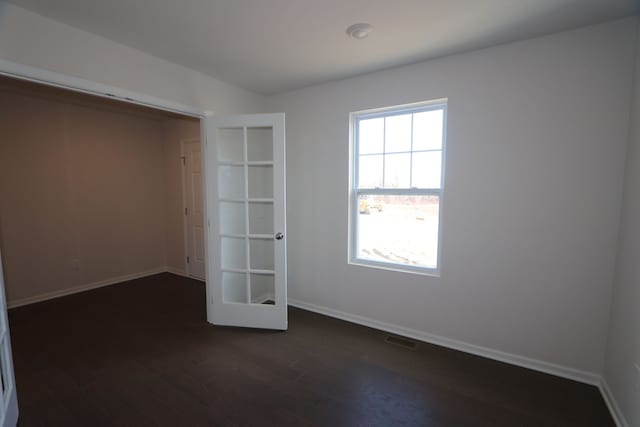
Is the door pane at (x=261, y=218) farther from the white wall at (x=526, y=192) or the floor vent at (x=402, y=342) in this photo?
the floor vent at (x=402, y=342)

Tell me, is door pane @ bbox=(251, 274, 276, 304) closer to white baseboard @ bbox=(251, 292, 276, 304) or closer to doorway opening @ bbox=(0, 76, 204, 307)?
white baseboard @ bbox=(251, 292, 276, 304)

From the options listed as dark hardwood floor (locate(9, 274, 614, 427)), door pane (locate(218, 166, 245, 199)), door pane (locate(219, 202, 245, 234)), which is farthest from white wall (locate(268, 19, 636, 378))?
door pane (locate(219, 202, 245, 234))

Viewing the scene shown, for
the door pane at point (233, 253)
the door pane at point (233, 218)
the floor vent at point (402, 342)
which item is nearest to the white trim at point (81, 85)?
the door pane at point (233, 218)

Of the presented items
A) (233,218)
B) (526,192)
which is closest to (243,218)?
(233,218)

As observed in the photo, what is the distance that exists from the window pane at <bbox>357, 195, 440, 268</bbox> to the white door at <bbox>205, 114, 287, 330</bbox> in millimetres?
909

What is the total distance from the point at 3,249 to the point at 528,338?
5616 millimetres

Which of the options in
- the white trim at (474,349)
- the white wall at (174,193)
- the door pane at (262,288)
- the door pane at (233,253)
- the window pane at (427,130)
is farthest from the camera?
the white wall at (174,193)

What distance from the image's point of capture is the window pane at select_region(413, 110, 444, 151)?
2.61m

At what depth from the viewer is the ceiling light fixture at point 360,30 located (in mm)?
1995

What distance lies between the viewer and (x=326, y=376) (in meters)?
2.21

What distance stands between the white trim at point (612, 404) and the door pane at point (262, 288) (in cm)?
274

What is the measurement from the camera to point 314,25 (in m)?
2.00

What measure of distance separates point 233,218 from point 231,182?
39cm

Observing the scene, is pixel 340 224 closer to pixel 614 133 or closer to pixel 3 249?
pixel 614 133
